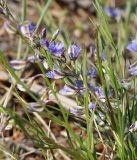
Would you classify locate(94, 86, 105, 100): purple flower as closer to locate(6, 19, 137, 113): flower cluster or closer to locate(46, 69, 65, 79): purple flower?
locate(6, 19, 137, 113): flower cluster

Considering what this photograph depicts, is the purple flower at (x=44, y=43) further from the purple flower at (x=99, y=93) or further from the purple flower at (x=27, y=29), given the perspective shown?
the purple flower at (x=99, y=93)

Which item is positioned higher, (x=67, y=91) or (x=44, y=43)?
(x=44, y=43)

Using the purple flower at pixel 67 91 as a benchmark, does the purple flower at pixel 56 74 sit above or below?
above

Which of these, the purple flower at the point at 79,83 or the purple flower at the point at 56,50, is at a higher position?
the purple flower at the point at 56,50

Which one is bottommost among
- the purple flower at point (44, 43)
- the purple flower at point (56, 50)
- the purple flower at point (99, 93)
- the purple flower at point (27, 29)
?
the purple flower at point (99, 93)

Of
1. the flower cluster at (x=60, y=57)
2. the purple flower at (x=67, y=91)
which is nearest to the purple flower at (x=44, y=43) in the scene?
the flower cluster at (x=60, y=57)

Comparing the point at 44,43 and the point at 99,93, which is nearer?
the point at 44,43

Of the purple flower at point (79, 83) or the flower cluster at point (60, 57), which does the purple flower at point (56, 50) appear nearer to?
the flower cluster at point (60, 57)

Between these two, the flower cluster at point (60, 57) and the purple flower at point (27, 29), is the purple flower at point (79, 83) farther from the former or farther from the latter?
the purple flower at point (27, 29)

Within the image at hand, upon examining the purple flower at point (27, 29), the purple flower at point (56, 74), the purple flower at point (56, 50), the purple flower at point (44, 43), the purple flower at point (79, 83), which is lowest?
the purple flower at point (79, 83)

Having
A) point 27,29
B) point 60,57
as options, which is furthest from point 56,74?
point 27,29

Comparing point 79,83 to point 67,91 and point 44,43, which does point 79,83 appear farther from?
point 44,43
